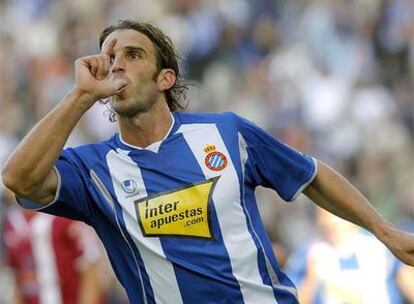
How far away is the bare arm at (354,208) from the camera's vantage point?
279 inches

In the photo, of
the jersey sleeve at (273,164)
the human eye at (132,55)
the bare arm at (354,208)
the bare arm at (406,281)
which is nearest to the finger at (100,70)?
the human eye at (132,55)

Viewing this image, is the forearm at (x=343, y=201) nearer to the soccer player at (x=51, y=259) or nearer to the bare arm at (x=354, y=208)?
the bare arm at (x=354, y=208)

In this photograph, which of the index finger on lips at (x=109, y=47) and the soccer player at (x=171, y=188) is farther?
the index finger on lips at (x=109, y=47)

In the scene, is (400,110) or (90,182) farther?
(400,110)

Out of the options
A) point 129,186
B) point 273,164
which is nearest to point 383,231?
point 273,164

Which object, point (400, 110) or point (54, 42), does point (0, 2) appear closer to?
point (54, 42)

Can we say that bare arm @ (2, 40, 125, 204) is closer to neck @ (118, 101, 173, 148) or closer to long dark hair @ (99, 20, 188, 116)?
neck @ (118, 101, 173, 148)

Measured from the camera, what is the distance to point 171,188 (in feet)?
22.7

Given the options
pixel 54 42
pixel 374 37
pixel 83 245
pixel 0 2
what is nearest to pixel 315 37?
pixel 374 37

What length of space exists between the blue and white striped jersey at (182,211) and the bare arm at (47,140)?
0.87 ft

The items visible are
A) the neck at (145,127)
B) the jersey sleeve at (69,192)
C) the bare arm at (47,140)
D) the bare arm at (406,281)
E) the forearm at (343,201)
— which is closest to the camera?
the bare arm at (47,140)

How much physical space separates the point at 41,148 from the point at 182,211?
0.75 metres

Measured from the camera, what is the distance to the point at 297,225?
1491 centimetres

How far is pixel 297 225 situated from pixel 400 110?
6.82ft
